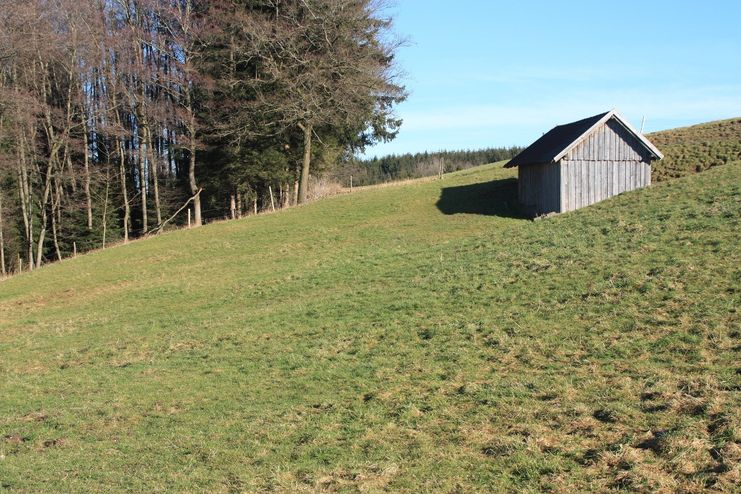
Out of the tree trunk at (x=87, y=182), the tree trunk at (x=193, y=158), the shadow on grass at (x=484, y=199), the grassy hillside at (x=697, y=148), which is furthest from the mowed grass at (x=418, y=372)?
the tree trunk at (x=193, y=158)

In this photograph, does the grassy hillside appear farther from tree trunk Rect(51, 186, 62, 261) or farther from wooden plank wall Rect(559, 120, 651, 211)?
tree trunk Rect(51, 186, 62, 261)

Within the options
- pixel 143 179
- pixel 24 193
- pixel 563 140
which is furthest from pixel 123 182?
pixel 563 140

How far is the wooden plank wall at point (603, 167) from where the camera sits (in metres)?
29.5

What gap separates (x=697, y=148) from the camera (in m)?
41.1

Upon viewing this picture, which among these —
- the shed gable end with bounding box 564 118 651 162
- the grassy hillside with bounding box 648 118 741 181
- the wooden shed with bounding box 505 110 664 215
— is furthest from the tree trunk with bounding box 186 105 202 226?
the grassy hillside with bounding box 648 118 741 181

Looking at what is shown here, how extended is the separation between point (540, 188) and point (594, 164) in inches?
111

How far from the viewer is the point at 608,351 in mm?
10039

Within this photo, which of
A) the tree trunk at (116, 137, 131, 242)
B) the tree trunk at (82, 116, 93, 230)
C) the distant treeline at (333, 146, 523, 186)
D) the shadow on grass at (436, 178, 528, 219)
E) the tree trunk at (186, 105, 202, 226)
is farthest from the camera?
the distant treeline at (333, 146, 523, 186)

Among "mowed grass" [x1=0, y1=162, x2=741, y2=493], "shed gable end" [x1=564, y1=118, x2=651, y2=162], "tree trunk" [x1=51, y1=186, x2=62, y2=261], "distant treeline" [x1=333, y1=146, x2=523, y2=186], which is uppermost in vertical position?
"distant treeline" [x1=333, y1=146, x2=523, y2=186]

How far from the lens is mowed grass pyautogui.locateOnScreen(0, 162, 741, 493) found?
7012mm

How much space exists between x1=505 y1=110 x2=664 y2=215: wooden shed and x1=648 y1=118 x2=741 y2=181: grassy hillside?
7.33 metres

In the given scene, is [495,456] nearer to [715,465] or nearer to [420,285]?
[715,465]

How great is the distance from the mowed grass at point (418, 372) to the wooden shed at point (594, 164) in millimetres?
6111

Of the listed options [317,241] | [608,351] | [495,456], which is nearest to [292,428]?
[495,456]
